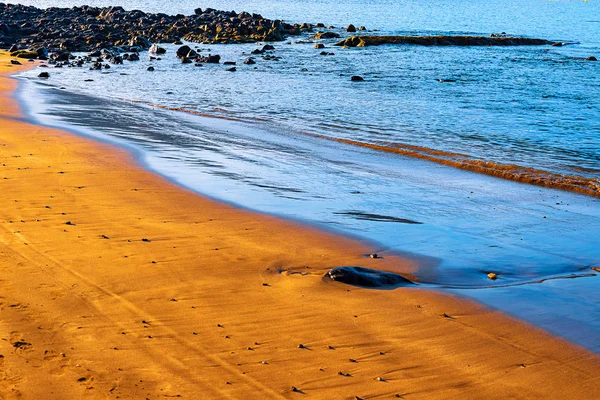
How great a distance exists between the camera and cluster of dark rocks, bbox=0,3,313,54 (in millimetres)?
40938

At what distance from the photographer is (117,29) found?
4784cm

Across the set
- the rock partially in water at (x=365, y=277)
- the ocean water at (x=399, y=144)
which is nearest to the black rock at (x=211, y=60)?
the ocean water at (x=399, y=144)

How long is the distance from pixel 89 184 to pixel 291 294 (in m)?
5.11

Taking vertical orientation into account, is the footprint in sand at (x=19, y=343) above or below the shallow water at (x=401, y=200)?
below

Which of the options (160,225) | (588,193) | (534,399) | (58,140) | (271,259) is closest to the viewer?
(534,399)

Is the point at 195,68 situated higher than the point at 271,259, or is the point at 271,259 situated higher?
the point at 195,68

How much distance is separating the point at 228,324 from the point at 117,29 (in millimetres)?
45896

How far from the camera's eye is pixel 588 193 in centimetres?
1166

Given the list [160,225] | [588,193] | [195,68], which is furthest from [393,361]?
[195,68]

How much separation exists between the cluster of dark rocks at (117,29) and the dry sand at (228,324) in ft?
104

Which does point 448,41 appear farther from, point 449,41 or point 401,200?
point 401,200

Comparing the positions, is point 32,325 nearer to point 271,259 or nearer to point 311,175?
point 271,259

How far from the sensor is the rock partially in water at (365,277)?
672 centimetres

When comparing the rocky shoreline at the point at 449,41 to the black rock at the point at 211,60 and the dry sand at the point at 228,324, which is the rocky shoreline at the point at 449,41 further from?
the dry sand at the point at 228,324
